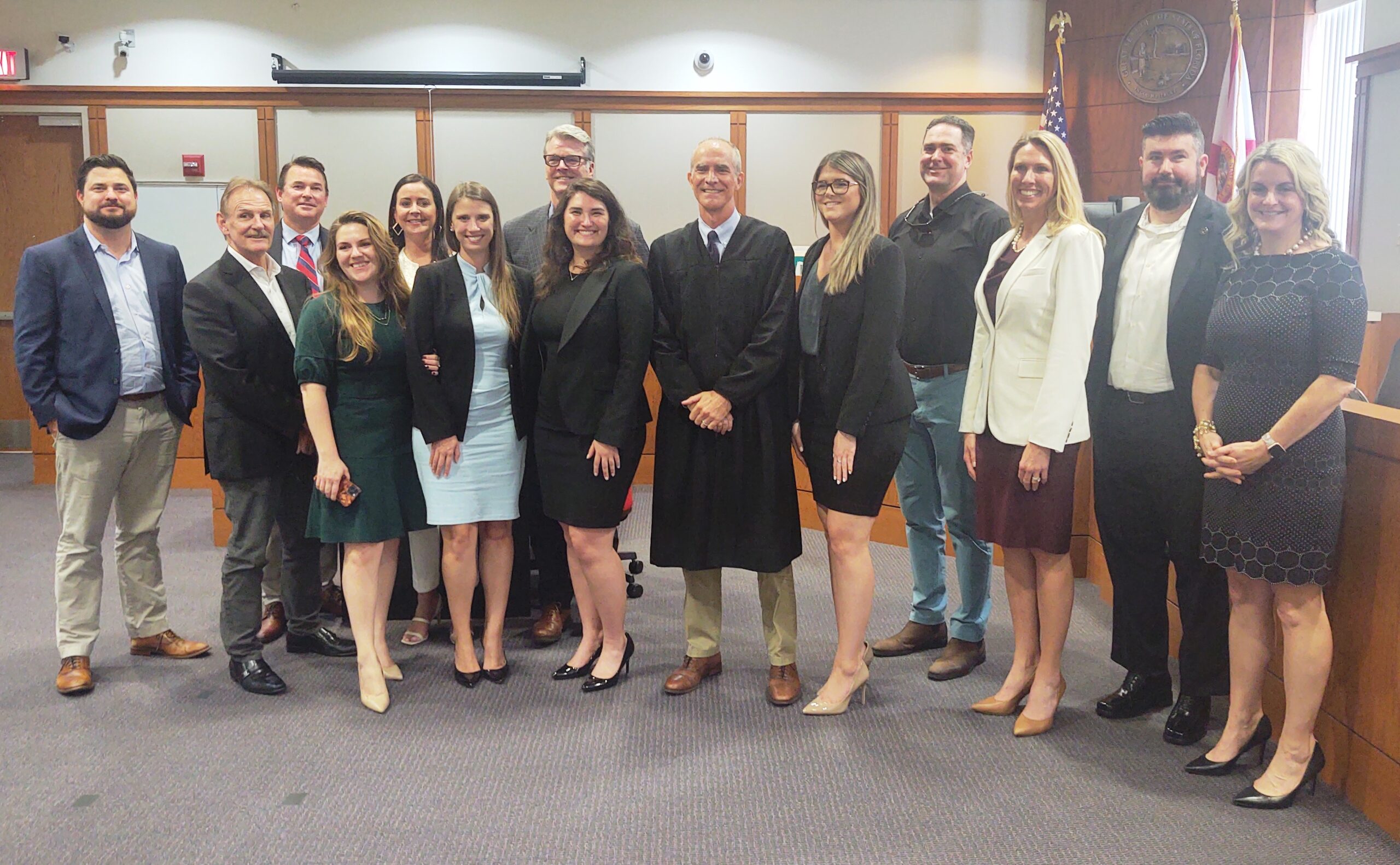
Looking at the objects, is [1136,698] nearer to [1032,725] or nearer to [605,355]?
[1032,725]

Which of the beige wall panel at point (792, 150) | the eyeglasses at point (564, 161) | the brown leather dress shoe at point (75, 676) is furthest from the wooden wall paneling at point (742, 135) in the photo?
the brown leather dress shoe at point (75, 676)

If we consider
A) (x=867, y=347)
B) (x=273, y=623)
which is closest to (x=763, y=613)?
(x=867, y=347)

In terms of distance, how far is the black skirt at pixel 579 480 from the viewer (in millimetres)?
2949

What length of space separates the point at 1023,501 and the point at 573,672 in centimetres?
154

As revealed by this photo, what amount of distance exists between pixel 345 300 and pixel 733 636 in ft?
5.95

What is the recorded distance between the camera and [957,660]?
3.24 meters

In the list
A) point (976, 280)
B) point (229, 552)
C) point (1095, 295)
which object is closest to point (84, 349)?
point (229, 552)

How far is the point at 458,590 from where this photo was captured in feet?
10.3

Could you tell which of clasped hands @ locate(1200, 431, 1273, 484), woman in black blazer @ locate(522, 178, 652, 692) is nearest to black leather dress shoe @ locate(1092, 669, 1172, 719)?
clasped hands @ locate(1200, 431, 1273, 484)

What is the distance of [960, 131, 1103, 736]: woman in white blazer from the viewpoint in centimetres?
259

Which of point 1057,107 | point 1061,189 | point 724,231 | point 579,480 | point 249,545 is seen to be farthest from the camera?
point 1057,107

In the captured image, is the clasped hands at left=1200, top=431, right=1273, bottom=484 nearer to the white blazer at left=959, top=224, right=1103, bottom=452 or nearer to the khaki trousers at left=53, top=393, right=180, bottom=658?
the white blazer at left=959, top=224, right=1103, bottom=452

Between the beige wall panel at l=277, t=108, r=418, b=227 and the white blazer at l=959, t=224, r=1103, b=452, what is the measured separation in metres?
5.80

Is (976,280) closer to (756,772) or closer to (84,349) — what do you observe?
(756,772)
